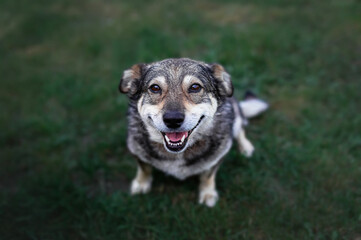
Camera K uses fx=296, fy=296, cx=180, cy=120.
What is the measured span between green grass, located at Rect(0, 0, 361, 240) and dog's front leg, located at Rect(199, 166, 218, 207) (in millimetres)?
108

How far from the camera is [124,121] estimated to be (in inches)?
180

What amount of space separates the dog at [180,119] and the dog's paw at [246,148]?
40cm

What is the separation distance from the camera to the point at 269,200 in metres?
3.35

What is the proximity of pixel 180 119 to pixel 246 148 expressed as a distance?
1.70 meters

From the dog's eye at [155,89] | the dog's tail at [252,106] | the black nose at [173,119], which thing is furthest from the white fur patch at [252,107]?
the black nose at [173,119]

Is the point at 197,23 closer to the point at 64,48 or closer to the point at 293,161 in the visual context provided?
the point at 64,48

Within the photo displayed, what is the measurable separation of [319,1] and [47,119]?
6.09 m

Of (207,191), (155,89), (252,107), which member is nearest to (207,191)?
(207,191)

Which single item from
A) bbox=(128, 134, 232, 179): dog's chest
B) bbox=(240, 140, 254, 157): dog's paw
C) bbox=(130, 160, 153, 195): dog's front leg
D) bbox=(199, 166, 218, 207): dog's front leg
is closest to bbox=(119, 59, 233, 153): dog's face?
bbox=(128, 134, 232, 179): dog's chest

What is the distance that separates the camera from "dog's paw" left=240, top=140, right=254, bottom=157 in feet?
12.6

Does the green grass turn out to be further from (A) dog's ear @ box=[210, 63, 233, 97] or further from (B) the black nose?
(B) the black nose

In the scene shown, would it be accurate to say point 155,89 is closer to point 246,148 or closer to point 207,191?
point 207,191

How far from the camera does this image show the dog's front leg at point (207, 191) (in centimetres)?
332

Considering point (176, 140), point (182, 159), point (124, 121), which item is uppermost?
point (176, 140)
